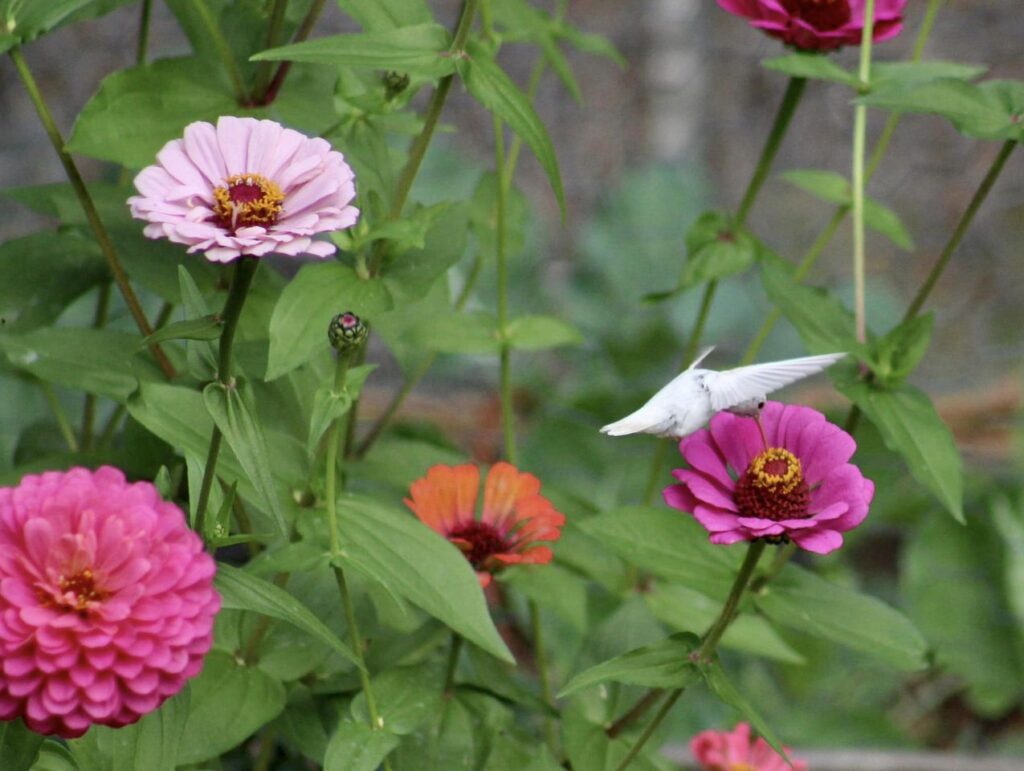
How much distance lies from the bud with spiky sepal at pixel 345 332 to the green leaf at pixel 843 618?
27 centimetres

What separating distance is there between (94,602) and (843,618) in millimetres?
371

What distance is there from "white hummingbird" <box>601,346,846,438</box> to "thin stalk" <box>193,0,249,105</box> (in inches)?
11.8

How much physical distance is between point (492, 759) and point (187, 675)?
23cm

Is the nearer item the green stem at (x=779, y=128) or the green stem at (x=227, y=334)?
the green stem at (x=227, y=334)

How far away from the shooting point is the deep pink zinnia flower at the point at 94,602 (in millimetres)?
394

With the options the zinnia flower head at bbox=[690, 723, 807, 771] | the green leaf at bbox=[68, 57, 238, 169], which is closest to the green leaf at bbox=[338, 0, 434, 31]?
the green leaf at bbox=[68, 57, 238, 169]

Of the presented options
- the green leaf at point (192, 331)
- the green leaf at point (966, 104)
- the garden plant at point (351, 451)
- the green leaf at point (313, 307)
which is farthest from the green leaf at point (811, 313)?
the green leaf at point (192, 331)

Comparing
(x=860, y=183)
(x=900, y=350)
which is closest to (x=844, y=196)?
(x=860, y=183)

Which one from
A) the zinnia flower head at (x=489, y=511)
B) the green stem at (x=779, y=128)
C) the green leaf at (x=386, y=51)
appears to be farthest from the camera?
the green stem at (x=779, y=128)

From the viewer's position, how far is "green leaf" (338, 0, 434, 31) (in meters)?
0.58

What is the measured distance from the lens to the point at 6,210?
162cm

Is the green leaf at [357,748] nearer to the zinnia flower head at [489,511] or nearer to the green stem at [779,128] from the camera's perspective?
the zinnia flower head at [489,511]

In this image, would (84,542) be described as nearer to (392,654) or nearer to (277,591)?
(277,591)

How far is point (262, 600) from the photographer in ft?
1.52
